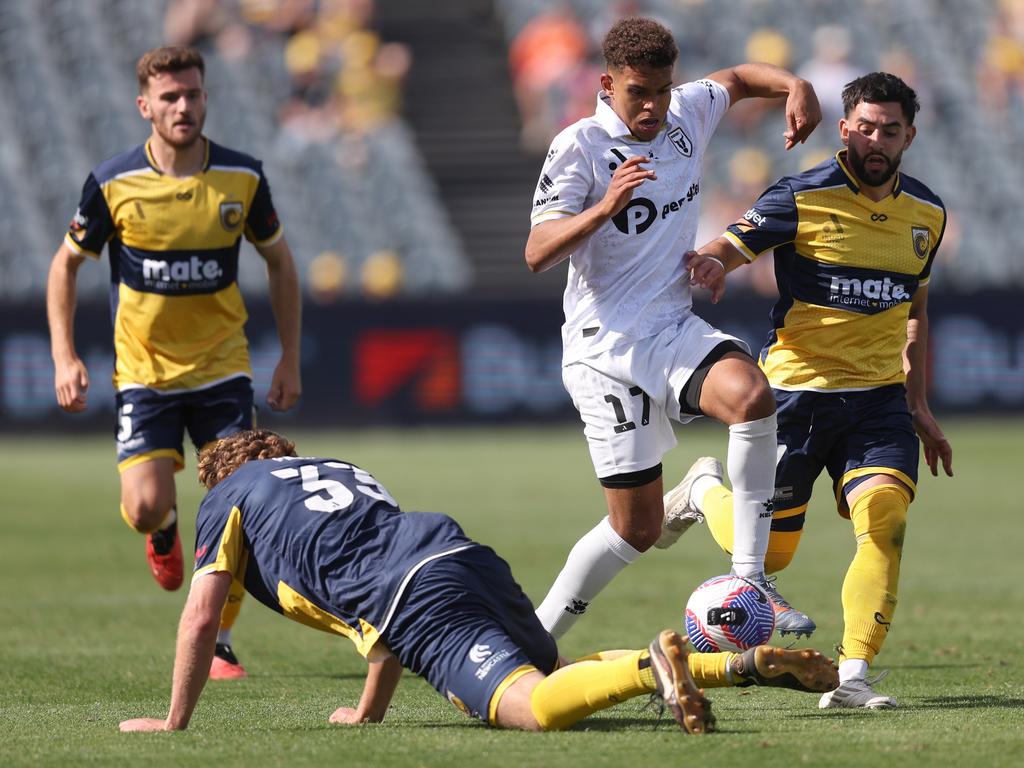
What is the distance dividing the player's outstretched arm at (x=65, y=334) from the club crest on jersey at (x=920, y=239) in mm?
3596

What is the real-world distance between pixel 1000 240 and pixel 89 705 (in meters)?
19.3

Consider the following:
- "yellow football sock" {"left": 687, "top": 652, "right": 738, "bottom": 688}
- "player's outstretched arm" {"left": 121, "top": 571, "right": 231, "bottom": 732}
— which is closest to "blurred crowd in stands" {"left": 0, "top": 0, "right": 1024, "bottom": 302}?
"player's outstretched arm" {"left": 121, "top": 571, "right": 231, "bottom": 732}

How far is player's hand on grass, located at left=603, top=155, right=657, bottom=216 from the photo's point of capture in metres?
6.06

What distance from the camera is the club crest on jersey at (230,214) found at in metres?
7.82

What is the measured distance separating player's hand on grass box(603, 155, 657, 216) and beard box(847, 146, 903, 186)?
1.04 m

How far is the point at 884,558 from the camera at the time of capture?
6.43m

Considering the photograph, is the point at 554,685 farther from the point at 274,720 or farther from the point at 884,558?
the point at 884,558

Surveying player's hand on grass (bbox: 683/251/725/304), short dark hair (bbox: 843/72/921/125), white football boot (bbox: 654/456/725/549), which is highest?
short dark hair (bbox: 843/72/921/125)

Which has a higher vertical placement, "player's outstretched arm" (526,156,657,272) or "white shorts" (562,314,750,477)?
"player's outstretched arm" (526,156,657,272)

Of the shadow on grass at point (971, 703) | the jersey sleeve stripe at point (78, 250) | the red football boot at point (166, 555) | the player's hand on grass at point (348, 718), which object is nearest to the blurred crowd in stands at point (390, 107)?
the red football boot at point (166, 555)

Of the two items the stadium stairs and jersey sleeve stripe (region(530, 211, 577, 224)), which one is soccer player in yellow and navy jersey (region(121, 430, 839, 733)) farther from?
the stadium stairs

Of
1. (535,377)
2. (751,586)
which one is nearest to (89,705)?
(751,586)

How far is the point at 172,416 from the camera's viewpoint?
7945 millimetres

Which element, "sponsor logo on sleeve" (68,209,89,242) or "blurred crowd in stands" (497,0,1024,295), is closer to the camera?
"sponsor logo on sleeve" (68,209,89,242)
